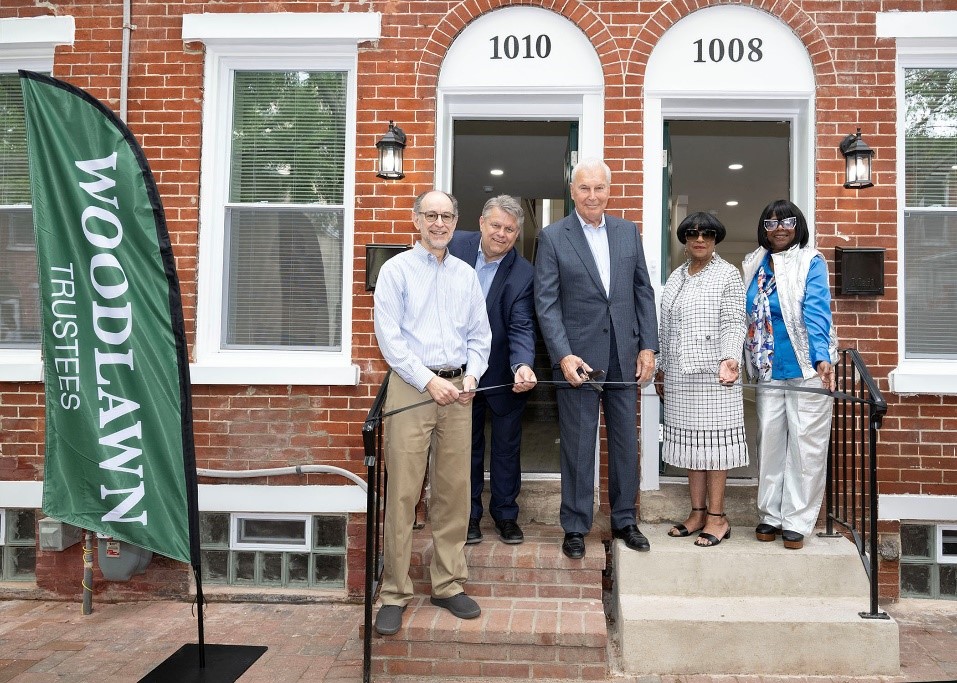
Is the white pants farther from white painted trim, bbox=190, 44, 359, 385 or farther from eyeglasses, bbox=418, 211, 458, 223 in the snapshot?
white painted trim, bbox=190, 44, 359, 385

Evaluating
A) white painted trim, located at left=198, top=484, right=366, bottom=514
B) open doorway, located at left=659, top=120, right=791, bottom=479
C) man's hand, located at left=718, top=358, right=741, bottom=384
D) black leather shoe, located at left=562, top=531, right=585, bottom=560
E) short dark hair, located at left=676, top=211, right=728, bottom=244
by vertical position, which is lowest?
black leather shoe, located at left=562, top=531, right=585, bottom=560

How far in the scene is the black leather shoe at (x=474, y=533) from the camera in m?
3.83

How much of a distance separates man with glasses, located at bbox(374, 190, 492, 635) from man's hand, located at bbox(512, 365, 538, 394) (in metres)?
0.20

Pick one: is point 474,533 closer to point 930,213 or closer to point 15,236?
point 930,213

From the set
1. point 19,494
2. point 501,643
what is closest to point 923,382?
point 501,643

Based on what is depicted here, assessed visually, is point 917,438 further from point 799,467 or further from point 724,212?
point 724,212

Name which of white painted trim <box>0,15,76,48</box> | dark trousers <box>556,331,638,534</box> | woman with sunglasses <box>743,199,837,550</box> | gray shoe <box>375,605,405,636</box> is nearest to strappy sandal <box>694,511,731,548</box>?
woman with sunglasses <box>743,199,837,550</box>

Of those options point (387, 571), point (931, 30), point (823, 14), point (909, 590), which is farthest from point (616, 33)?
point (909, 590)

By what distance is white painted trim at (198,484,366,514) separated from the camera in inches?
173

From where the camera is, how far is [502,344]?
3.86 meters

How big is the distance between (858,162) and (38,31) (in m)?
5.24

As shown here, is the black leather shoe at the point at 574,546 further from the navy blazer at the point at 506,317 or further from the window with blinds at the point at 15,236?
the window with blinds at the point at 15,236

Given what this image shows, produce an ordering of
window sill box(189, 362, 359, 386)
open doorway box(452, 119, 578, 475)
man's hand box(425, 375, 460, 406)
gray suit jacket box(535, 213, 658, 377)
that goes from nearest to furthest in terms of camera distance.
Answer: man's hand box(425, 375, 460, 406), gray suit jacket box(535, 213, 658, 377), window sill box(189, 362, 359, 386), open doorway box(452, 119, 578, 475)

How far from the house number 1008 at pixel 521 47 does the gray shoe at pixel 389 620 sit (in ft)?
11.0
